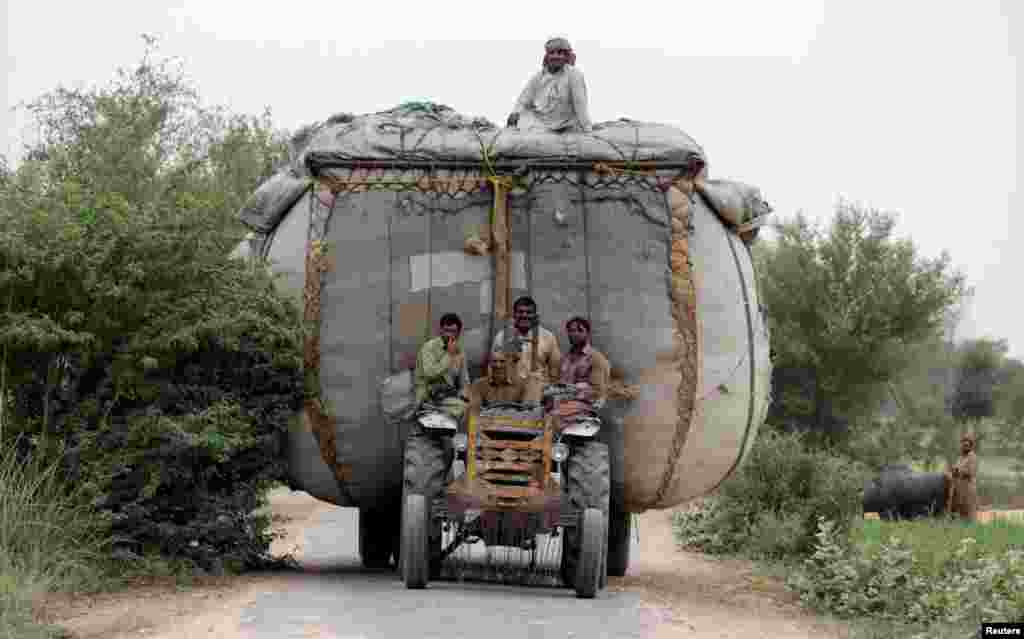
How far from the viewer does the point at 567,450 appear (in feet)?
39.4

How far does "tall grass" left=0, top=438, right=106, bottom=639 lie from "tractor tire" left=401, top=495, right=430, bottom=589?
2.18 m

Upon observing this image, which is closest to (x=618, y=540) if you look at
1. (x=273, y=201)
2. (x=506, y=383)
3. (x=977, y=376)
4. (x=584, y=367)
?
(x=584, y=367)

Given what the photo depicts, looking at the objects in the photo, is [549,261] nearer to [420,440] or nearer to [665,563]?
[420,440]

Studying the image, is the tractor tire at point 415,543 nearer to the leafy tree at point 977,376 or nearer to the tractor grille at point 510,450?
the tractor grille at point 510,450

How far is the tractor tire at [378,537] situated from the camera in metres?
14.6

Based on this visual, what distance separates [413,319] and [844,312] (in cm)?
2536

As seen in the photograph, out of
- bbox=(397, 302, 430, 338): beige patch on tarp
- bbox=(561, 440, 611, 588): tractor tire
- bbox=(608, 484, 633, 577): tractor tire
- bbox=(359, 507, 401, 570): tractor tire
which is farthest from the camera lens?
bbox=(359, 507, 401, 570): tractor tire

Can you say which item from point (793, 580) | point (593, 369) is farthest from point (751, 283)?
point (793, 580)

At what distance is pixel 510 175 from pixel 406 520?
285 centimetres

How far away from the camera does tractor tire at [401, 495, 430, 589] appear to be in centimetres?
1166

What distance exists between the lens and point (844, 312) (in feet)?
121

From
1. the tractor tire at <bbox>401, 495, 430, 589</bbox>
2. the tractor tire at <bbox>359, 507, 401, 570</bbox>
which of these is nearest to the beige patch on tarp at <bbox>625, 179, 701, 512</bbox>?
the tractor tire at <bbox>401, 495, 430, 589</bbox>

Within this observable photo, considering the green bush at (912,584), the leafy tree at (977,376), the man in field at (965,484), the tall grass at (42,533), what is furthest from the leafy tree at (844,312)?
the leafy tree at (977,376)

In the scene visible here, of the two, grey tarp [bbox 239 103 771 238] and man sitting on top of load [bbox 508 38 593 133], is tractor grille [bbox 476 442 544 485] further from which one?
man sitting on top of load [bbox 508 38 593 133]
